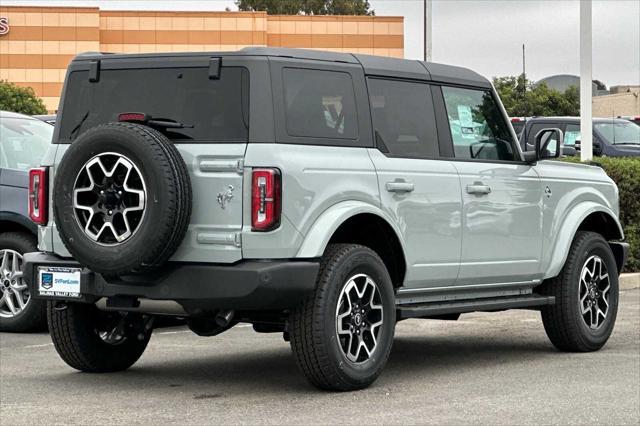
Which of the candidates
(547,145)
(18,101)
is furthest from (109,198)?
(18,101)

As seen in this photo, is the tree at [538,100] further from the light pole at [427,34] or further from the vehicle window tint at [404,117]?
the vehicle window tint at [404,117]

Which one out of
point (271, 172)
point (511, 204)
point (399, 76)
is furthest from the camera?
point (511, 204)

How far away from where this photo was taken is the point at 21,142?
12578 mm

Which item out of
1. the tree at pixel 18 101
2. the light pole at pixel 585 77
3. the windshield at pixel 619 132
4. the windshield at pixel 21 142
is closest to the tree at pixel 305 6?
the tree at pixel 18 101

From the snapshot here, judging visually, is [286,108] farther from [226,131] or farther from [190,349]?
[190,349]

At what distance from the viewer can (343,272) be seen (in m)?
8.24

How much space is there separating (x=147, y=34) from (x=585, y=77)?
53.4 meters

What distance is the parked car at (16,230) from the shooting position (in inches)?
460

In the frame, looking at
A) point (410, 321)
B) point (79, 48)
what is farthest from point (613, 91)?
point (410, 321)

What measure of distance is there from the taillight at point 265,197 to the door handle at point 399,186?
1.01 meters

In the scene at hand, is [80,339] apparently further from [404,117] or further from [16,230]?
[16,230]

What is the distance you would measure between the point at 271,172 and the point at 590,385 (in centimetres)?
240

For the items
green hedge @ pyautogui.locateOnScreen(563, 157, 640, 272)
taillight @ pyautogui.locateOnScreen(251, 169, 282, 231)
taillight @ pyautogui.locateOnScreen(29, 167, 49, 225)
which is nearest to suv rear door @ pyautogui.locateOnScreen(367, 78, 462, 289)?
taillight @ pyautogui.locateOnScreen(251, 169, 282, 231)

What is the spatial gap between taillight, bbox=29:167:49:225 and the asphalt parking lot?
1.03m
